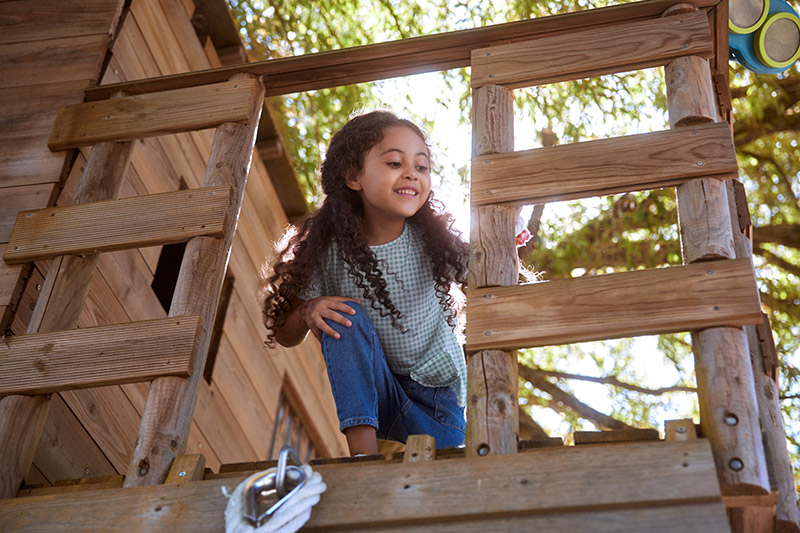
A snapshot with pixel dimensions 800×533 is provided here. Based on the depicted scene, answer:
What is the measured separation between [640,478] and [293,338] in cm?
169

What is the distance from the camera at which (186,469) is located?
238 centimetres

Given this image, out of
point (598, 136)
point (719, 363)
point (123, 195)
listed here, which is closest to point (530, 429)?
point (598, 136)

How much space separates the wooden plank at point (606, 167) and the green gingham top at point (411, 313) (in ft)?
2.30

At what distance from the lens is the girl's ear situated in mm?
3658

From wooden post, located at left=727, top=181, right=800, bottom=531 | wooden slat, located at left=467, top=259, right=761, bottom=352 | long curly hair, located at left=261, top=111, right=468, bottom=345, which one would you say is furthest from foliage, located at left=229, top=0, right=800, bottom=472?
wooden slat, located at left=467, top=259, right=761, bottom=352

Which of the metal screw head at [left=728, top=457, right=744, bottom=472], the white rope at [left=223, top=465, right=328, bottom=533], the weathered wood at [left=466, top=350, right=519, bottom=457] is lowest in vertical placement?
the white rope at [left=223, top=465, right=328, bottom=533]

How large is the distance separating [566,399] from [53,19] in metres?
4.18

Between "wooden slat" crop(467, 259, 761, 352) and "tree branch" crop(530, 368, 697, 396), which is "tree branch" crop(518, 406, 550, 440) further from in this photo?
"wooden slat" crop(467, 259, 761, 352)

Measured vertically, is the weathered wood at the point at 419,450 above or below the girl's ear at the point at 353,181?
below

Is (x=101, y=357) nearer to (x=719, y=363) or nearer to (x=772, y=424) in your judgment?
(x=719, y=363)

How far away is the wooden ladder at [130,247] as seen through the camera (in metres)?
2.65

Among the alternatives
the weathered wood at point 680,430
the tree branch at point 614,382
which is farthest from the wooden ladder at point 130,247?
the tree branch at point 614,382

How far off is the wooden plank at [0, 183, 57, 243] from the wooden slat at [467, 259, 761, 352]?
6.00 ft

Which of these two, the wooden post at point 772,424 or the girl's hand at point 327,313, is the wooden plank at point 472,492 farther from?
the girl's hand at point 327,313
